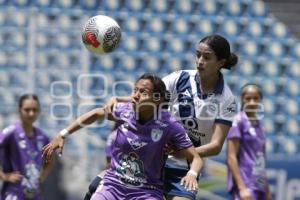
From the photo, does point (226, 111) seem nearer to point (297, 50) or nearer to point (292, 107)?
point (292, 107)

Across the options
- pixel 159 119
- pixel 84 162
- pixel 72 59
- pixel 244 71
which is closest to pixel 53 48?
pixel 72 59

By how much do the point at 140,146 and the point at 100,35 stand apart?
3.62 feet

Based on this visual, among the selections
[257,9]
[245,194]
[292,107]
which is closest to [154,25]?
[257,9]

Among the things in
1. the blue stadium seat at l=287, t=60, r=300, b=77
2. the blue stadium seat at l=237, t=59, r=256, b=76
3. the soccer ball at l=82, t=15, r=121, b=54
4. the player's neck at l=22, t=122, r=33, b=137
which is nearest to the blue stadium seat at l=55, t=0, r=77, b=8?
the blue stadium seat at l=237, t=59, r=256, b=76

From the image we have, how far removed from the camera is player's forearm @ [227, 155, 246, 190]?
920 cm

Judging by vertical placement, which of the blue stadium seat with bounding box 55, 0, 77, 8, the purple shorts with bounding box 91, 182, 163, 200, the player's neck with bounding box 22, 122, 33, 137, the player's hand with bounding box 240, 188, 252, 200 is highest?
the blue stadium seat with bounding box 55, 0, 77, 8

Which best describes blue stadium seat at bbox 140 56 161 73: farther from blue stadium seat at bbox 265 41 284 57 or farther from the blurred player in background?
the blurred player in background

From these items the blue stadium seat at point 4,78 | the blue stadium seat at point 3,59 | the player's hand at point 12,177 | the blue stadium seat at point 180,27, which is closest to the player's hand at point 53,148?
the player's hand at point 12,177

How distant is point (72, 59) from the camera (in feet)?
41.8

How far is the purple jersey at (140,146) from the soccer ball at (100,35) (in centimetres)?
77

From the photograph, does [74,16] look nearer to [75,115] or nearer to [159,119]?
[75,115]

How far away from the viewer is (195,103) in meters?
6.80

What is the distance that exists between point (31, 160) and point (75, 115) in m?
2.63

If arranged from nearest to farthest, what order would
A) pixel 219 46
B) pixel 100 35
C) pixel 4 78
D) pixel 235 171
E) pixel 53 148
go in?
pixel 53 148, pixel 219 46, pixel 100 35, pixel 235 171, pixel 4 78
